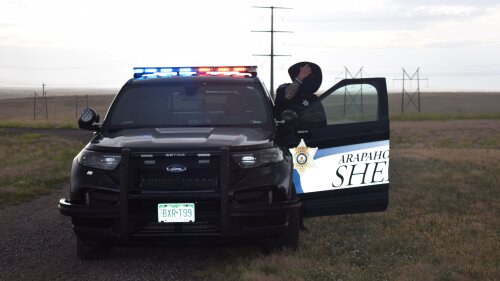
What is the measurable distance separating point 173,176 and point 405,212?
4.23 meters

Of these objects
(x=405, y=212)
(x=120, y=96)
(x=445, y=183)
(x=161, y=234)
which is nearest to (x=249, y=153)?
(x=161, y=234)

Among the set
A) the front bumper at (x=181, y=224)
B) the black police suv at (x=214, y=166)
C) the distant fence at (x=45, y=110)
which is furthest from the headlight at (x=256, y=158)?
the distant fence at (x=45, y=110)

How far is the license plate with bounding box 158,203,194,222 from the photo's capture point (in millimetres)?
5430

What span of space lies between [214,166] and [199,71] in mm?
2092

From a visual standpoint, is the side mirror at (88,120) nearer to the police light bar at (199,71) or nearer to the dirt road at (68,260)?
the police light bar at (199,71)

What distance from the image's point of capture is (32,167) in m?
15.3

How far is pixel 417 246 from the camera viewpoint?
661 cm

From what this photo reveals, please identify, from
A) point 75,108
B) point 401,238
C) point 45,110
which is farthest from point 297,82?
point 75,108

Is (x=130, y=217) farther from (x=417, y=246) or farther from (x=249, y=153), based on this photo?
(x=417, y=246)

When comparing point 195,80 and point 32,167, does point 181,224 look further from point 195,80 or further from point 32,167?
point 32,167

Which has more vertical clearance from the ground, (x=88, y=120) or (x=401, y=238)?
(x=88, y=120)

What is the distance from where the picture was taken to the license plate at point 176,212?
5.43 meters

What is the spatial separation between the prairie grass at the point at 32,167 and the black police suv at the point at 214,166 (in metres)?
4.92

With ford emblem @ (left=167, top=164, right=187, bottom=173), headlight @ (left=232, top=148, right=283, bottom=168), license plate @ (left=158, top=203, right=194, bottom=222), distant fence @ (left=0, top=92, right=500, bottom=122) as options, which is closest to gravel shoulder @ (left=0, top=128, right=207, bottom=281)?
license plate @ (left=158, top=203, right=194, bottom=222)
